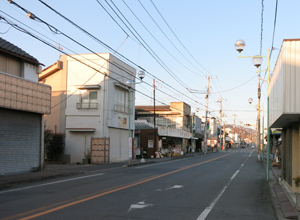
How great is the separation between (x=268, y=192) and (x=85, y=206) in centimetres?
785

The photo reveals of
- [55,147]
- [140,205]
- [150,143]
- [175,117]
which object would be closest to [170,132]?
[150,143]

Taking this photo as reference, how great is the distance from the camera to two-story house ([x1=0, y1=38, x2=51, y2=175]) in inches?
739

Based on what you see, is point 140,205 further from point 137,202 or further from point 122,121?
point 122,121

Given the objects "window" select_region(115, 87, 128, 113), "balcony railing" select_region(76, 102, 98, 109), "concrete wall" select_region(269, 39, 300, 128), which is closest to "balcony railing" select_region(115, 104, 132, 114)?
"window" select_region(115, 87, 128, 113)

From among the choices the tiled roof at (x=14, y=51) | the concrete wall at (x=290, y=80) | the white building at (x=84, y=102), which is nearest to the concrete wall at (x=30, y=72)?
the tiled roof at (x=14, y=51)

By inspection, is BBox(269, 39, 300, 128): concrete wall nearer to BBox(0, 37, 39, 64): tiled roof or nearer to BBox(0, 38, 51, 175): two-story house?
BBox(0, 38, 51, 175): two-story house

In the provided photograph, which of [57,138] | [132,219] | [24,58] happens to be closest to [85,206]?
[132,219]

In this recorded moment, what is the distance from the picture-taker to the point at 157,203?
35.4 ft

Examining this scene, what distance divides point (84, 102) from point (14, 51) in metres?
14.8

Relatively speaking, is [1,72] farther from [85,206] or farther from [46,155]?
[46,155]

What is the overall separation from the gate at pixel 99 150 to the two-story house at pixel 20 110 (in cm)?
984

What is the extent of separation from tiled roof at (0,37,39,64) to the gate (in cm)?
1235

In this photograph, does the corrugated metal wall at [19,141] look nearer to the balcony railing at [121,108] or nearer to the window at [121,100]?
the balcony railing at [121,108]

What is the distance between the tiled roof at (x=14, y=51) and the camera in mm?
18906
